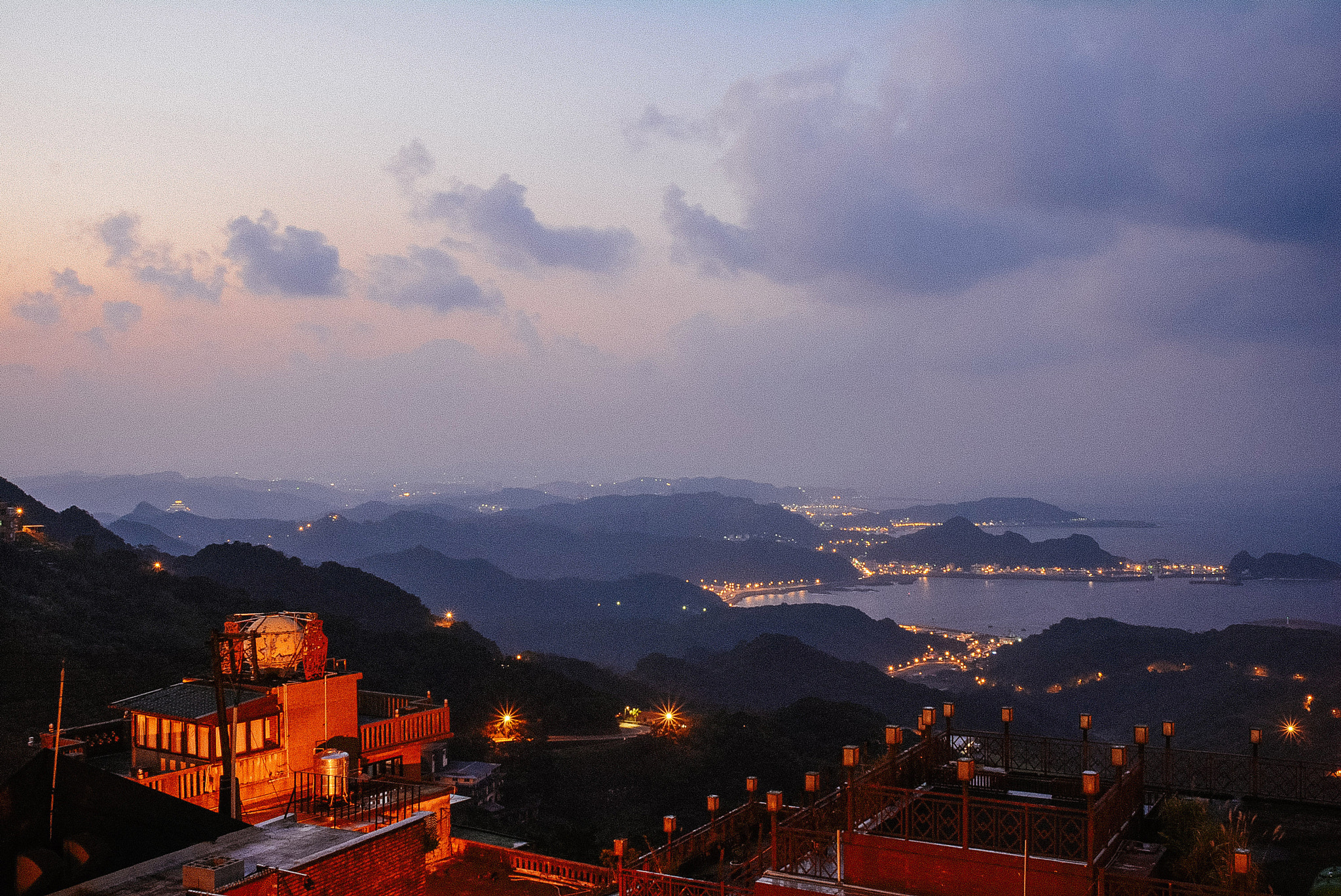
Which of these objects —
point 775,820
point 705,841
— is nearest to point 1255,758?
point 705,841

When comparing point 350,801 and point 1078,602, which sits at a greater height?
point 350,801

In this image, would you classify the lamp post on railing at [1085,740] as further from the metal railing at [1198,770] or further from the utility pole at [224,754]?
the utility pole at [224,754]

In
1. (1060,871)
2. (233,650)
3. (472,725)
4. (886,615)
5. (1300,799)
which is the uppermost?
(233,650)

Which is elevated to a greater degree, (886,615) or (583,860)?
(583,860)

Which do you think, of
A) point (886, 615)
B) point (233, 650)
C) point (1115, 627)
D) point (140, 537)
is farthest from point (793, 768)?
point (140, 537)

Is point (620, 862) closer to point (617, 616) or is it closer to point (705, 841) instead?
point (705, 841)

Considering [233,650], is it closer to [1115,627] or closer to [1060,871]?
[1060,871]
